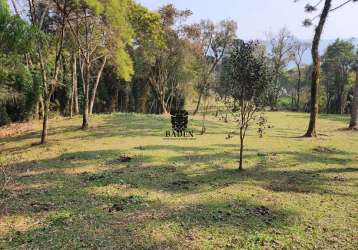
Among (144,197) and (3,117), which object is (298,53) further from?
(144,197)

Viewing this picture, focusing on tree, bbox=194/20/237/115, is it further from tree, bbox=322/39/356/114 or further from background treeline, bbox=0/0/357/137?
tree, bbox=322/39/356/114

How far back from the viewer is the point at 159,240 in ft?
→ 24.2

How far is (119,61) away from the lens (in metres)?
25.7

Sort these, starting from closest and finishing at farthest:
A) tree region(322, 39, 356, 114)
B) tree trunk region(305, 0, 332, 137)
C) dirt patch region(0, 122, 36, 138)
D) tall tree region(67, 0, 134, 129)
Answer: tree trunk region(305, 0, 332, 137) → tall tree region(67, 0, 134, 129) → dirt patch region(0, 122, 36, 138) → tree region(322, 39, 356, 114)

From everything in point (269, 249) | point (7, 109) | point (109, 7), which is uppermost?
point (109, 7)

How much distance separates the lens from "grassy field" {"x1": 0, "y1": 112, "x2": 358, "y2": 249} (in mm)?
7582

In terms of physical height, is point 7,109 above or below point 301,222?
above

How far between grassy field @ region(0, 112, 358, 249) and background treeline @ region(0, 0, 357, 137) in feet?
8.90

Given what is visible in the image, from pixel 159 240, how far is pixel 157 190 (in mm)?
3548

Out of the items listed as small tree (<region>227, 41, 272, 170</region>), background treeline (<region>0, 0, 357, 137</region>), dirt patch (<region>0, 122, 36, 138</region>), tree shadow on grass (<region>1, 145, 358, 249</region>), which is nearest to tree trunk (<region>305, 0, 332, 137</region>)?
background treeline (<region>0, 0, 357, 137</region>)

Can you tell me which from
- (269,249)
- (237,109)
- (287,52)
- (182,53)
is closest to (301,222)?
(269,249)

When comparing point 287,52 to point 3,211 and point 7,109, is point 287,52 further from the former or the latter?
point 3,211

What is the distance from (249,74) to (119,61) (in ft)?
50.2

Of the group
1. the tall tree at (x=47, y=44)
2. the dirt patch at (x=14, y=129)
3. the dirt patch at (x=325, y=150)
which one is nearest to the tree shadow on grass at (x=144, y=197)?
the dirt patch at (x=325, y=150)
